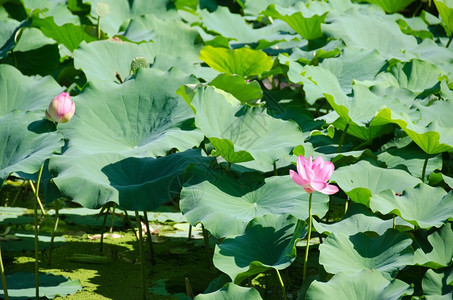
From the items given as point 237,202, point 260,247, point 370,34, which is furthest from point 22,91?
point 370,34

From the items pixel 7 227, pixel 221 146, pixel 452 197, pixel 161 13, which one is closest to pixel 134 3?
pixel 161 13

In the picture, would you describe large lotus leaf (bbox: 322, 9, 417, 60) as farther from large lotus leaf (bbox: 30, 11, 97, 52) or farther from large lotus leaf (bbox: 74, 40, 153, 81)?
large lotus leaf (bbox: 30, 11, 97, 52)

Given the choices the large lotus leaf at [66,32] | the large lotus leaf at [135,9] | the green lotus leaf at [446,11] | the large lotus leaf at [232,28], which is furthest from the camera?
the large lotus leaf at [135,9]

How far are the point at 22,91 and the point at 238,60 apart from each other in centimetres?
84

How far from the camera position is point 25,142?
65.6 inches

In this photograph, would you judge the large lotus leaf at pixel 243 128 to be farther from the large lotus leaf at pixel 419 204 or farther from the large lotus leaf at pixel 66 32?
the large lotus leaf at pixel 66 32

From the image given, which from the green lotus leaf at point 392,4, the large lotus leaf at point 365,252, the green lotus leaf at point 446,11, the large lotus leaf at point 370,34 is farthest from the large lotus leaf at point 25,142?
the green lotus leaf at point 392,4

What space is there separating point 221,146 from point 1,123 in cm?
71

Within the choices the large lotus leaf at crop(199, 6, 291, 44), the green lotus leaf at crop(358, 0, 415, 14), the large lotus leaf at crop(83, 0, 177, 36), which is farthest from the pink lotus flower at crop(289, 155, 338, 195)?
the green lotus leaf at crop(358, 0, 415, 14)

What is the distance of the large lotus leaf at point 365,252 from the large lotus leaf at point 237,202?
0.15 m

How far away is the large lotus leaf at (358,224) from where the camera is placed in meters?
1.48

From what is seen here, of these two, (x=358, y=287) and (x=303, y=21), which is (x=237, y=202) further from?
(x=303, y=21)

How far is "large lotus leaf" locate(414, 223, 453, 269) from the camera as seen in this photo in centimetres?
137

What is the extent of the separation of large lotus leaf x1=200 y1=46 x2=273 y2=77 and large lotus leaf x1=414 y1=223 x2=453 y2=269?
3.58 ft
